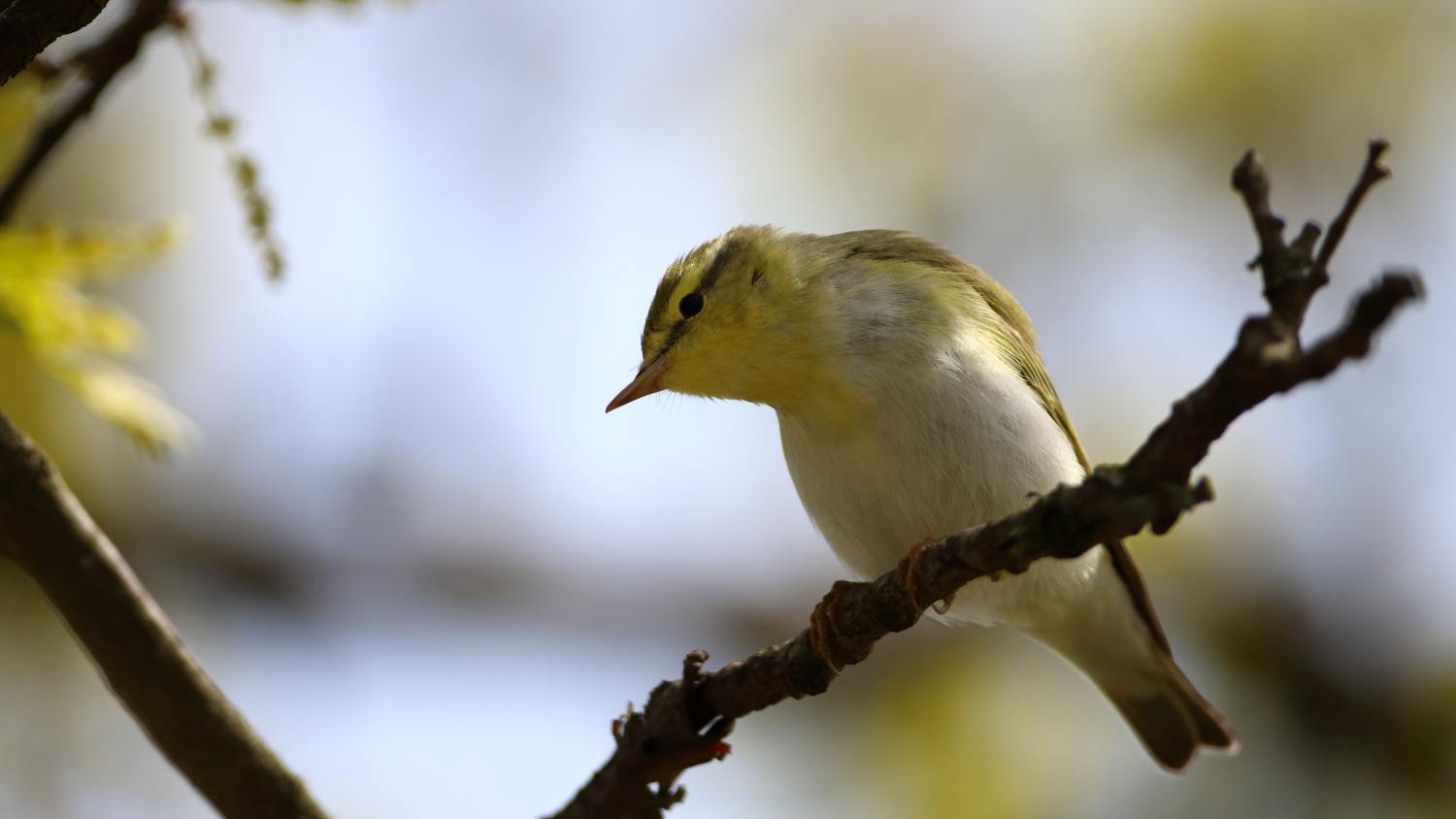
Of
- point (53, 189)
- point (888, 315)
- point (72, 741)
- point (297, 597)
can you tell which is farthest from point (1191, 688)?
point (53, 189)

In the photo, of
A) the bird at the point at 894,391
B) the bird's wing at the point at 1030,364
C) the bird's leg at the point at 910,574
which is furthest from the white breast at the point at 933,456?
the bird's leg at the point at 910,574

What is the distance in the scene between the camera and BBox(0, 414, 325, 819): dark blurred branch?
220 centimetres

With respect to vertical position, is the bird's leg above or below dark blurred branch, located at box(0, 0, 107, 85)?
below

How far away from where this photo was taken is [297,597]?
6.30 meters

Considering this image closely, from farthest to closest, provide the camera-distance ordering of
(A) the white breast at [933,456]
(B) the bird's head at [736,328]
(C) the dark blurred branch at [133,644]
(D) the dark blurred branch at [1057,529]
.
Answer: (B) the bird's head at [736,328], (A) the white breast at [933,456], (C) the dark blurred branch at [133,644], (D) the dark blurred branch at [1057,529]

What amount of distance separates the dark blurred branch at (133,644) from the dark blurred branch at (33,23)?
0.77 metres

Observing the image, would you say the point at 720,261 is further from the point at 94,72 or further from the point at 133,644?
the point at 133,644

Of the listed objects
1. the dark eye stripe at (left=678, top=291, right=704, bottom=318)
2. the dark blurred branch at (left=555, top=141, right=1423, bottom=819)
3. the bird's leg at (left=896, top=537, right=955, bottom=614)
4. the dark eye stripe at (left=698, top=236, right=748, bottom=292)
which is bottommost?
the dark blurred branch at (left=555, top=141, right=1423, bottom=819)

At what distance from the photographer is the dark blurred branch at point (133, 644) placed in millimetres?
2199

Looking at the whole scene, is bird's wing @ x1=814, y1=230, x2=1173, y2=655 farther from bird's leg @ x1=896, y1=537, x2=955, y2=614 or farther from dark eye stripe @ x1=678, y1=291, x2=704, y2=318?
bird's leg @ x1=896, y1=537, x2=955, y2=614

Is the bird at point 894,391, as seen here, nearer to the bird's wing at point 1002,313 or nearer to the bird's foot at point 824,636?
the bird's wing at point 1002,313

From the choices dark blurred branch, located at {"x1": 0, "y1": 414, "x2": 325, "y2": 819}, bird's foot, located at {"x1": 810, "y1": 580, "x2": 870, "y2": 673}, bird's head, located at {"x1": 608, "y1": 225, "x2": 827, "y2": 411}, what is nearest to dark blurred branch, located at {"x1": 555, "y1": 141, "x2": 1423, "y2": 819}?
bird's foot, located at {"x1": 810, "y1": 580, "x2": 870, "y2": 673}

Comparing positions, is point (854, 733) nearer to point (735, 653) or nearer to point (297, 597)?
point (735, 653)

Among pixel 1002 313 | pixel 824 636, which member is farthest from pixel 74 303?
pixel 1002 313
